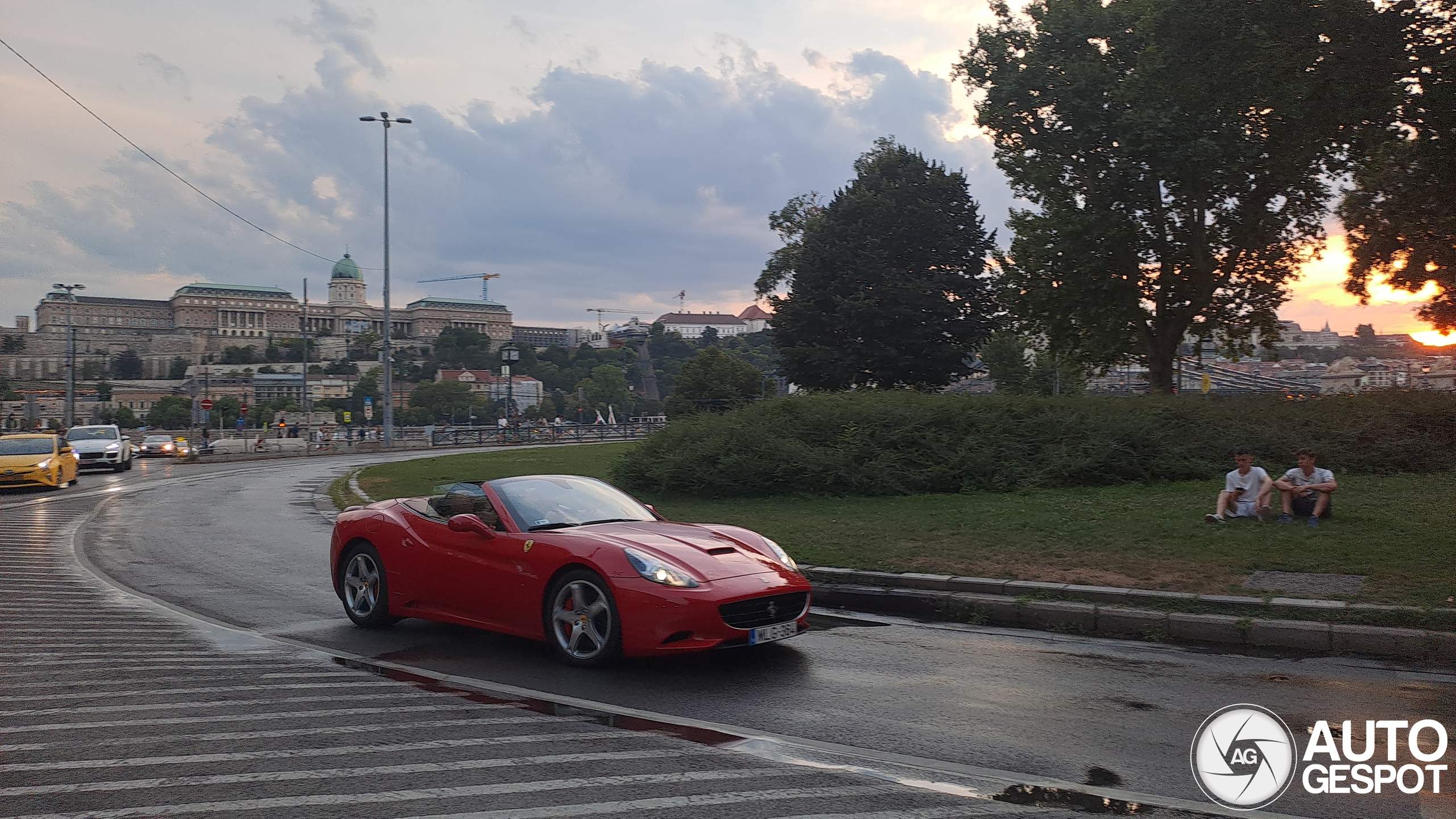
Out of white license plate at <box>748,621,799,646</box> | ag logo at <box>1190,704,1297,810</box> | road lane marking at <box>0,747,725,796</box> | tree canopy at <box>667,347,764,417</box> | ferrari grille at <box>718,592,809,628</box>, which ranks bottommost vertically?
ag logo at <box>1190,704,1297,810</box>

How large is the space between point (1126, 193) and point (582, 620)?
25754 millimetres

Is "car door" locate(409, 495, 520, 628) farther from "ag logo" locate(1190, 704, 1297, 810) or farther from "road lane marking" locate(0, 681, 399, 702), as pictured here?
"ag logo" locate(1190, 704, 1297, 810)

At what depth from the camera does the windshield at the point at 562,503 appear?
779 cm

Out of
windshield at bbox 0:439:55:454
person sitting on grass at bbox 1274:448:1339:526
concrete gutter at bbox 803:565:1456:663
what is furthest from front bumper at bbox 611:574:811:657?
windshield at bbox 0:439:55:454

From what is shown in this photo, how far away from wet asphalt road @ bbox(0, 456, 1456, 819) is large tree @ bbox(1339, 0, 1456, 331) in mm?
8371

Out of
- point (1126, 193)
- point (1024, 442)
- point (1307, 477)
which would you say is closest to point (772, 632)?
point (1307, 477)

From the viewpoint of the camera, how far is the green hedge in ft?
55.3

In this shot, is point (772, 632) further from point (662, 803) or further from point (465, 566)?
point (662, 803)

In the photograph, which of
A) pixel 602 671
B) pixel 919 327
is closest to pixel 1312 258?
pixel 919 327

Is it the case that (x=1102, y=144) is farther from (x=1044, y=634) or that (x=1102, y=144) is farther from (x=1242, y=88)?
(x=1044, y=634)

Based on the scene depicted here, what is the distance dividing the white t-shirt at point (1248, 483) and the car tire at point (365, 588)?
31.6 feet

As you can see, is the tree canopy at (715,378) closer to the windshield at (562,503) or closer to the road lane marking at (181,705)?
the windshield at (562,503)

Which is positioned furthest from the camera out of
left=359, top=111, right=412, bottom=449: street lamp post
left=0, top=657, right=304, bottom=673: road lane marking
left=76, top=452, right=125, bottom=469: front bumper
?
left=359, top=111, right=412, bottom=449: street lamp post

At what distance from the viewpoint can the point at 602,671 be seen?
22.3 feet
